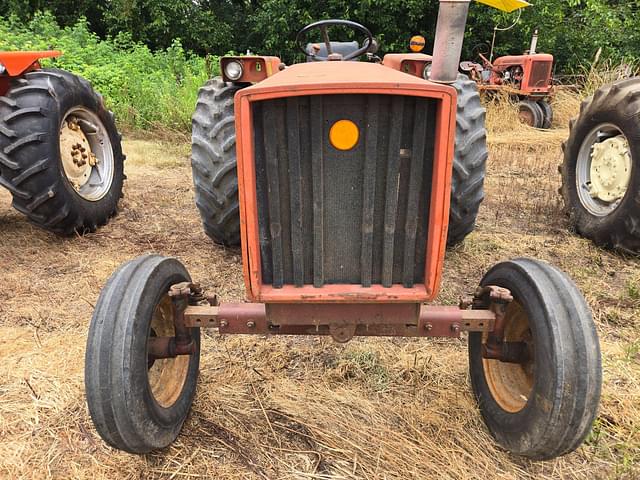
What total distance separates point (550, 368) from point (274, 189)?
1112 mm

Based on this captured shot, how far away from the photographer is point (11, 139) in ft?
11.7

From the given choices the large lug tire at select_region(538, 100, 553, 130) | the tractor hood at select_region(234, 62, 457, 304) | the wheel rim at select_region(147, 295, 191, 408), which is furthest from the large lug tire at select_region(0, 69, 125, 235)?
the large lug tire at select_region(538, 100, 553, 130)

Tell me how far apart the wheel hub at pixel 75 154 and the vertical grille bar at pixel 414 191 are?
3.10m

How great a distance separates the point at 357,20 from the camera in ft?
49.2

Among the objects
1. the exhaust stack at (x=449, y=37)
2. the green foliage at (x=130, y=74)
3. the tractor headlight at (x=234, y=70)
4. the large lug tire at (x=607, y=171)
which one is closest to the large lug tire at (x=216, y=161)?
the tractor headlight at (x=234, y=70)

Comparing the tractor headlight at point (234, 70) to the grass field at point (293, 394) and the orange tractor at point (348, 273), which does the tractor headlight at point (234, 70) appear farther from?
the orange tractor at point (348, 273)

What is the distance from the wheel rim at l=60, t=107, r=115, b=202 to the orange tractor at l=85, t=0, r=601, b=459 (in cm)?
248

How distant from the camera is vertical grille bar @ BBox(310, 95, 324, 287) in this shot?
1696 mm

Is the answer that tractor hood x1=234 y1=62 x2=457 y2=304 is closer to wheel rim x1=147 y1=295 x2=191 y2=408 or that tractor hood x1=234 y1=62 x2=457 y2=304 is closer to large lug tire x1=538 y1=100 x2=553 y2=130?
wheel rim x1=147 y1=295 x2=191 y2=408

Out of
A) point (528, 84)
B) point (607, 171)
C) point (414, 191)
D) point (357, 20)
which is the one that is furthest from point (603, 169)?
point (357, 20)

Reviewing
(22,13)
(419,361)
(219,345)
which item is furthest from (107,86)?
(22,13)

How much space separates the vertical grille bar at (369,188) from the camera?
→ 5.57ft

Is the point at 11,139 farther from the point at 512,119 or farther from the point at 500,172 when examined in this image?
the point at 512,119

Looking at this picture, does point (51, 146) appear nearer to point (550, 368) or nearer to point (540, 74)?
point (550, 368)
